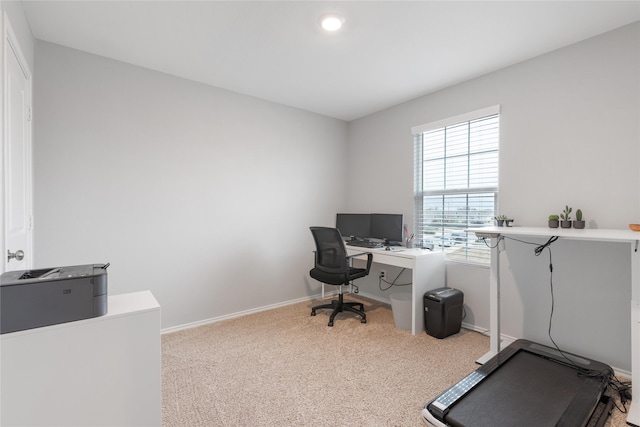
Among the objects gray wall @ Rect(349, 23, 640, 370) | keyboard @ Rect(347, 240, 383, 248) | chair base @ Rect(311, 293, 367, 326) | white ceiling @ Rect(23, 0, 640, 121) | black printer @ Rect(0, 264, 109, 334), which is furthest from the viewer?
keyboard @ Rect(347, 240, 383, 248)

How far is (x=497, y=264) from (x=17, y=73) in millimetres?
3700

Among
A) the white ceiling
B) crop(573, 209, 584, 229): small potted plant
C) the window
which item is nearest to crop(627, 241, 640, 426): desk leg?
crop(573, 209, 584, 229): small potted plant

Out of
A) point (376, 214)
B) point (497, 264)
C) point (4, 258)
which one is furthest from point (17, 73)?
point (497, 264)

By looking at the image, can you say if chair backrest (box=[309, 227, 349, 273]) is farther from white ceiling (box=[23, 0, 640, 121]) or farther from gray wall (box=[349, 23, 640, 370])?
white ceiling (box=[23, 0, 640, 121])

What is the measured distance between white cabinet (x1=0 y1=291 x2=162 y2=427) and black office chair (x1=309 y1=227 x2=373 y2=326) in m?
2.08

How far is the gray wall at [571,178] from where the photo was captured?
2.21 m

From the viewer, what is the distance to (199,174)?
10.5ft

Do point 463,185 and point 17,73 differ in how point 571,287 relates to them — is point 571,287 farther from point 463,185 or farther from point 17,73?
point 17,73

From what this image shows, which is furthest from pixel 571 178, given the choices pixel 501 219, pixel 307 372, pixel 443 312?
pixel 307 372

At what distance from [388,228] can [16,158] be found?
3.36m

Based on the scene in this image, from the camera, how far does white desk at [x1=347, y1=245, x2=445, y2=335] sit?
299 centimetres

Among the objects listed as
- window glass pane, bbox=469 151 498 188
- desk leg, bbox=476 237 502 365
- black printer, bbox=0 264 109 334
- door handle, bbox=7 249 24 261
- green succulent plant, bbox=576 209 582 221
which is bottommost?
desk leg, bbox=476 237 502 365

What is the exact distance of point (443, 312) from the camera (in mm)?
2834

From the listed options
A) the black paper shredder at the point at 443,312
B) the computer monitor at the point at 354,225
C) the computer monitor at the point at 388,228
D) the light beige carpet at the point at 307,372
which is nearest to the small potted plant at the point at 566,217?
the black paper shredder at the point at 443,312
